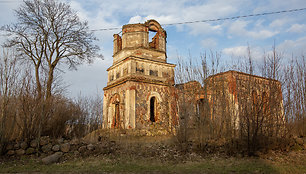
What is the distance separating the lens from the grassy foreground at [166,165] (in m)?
7.01

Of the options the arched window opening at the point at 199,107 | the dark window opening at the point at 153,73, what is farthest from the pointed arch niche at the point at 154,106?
the arched window opening at the point at 199,107

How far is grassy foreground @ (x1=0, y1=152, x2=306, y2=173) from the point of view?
276 inches

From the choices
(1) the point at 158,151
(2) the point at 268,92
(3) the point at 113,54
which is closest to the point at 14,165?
(1) the point at 158,151

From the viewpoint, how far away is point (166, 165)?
7.95m

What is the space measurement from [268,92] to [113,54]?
1423cm

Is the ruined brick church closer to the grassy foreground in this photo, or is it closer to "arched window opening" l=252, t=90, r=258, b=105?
"arched window opening" l=252, t=90, r=258, b=105

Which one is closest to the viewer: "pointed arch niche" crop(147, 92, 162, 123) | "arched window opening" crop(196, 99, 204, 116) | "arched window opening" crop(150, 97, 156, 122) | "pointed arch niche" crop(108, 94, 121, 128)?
"arched window opening" crop(196, 99, 204, 116)

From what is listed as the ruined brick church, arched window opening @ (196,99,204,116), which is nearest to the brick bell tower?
the ruined brick church

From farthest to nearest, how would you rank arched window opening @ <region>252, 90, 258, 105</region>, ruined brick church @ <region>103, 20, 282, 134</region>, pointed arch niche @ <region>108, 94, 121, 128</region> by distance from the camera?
pointed arch niche @ <region>108, 94, 121, 128</region> → ruined brick church @ <region>103, 20, 282, 134</region> → arched window opening @ <region>252, 90, 258, 105</region>

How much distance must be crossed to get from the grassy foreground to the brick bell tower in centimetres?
752

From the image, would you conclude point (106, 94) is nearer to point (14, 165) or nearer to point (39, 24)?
point (39, 24)

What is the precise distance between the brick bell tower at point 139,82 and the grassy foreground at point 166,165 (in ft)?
24.7

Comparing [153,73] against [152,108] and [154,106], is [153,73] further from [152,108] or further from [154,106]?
[152,108]

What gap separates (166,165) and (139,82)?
9872 mm
